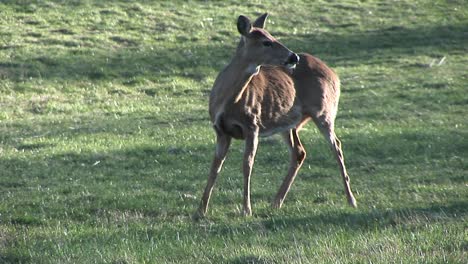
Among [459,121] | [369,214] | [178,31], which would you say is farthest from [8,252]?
[178,31]

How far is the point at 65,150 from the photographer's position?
15.7 m

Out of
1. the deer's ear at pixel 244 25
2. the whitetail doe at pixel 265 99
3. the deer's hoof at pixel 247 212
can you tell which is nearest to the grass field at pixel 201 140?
the deer's hoof at pixel 247 212

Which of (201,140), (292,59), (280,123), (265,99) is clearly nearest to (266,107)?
(265,99)

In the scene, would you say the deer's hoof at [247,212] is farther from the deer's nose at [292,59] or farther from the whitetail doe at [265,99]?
the deer's nose at [292,59]

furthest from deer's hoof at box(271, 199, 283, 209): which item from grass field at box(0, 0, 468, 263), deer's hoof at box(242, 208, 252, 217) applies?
deer's hoof at box(242, 208, 252, 217)

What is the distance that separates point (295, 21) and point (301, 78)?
747 inches

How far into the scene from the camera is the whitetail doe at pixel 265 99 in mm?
11625

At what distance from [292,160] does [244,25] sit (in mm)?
2273

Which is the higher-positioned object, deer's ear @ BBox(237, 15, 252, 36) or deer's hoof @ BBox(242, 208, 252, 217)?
deer's ear @ BBox(237, 15, 252, 36)

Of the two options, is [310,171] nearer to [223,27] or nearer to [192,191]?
[192,191]

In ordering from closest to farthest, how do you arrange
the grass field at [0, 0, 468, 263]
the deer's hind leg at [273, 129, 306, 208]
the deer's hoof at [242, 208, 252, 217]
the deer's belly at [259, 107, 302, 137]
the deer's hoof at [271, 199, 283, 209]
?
1. the grass field at [0, 0, 468, 263]
2. the deer's hoof at [242, 208, 252, 217]
3. the deer's hoof at [271, 199, 283, 209]
4. the deer's belly at [259, 107, 302, 137]
5. the deer's hind leg at [273, 129, 306, 208]

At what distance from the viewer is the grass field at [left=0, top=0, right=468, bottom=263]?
364 inches

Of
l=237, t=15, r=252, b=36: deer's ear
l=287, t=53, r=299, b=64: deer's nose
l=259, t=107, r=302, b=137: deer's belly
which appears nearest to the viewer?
l=237, t=15, r=252, b=36: deer's ear

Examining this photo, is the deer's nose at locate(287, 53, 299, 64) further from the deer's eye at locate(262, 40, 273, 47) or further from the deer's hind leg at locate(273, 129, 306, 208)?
the deer's hind leg at locate(273, 129, 306, 208)
